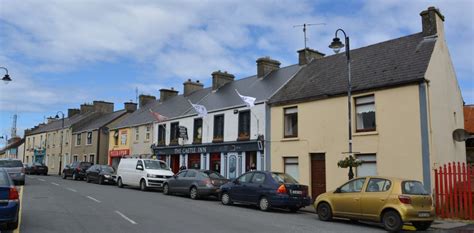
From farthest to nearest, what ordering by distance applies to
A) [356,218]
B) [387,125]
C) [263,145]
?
[263,145], [387,125], [356,218]

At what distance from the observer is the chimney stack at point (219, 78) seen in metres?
32.8

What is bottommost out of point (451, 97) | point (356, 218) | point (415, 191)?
point (356, 218)

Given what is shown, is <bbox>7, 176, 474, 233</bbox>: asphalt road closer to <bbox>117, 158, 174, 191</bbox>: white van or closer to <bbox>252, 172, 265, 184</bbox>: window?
<bbox>252, 172, 265, 184</bbox>: window

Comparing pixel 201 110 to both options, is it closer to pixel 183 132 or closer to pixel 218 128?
pixel 218 128

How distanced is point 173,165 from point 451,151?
1849cm

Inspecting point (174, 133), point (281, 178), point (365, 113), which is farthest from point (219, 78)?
point (281, 178)

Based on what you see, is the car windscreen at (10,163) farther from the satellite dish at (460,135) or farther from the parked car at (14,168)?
the satellite dish at (460,135)

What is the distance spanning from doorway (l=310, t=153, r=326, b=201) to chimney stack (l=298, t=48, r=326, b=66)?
25.8 feet

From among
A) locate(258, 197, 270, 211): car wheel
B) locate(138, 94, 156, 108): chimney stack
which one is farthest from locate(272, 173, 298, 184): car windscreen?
locate(138, 94, 156, 108): chimney stack

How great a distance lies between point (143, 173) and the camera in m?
25.2

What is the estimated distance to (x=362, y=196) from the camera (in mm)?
12984

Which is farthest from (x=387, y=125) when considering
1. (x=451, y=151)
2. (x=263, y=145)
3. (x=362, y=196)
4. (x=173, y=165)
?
(x=173, y=165)

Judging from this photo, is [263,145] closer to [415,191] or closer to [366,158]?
[366,158]

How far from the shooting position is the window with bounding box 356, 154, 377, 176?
59.1 feet
